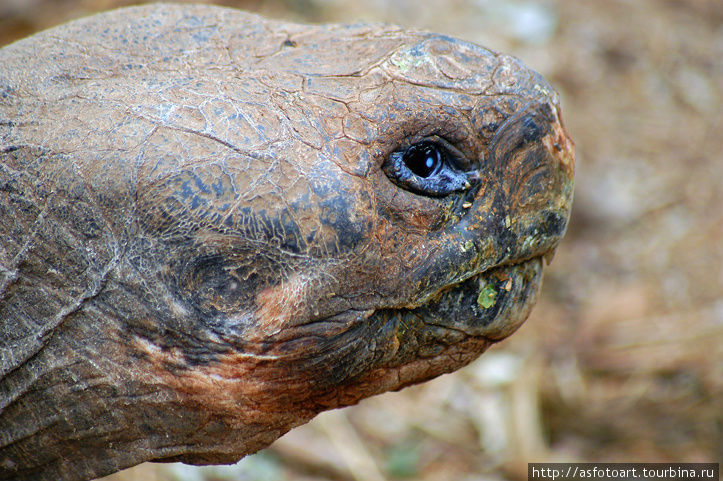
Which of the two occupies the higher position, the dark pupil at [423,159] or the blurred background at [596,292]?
the blurred background at [596,292]

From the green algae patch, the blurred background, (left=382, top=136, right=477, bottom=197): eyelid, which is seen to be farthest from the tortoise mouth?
the blurred background

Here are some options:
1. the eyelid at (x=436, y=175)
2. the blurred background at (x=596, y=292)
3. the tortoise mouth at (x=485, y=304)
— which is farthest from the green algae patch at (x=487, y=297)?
the blurred background at (x=596, y=292)

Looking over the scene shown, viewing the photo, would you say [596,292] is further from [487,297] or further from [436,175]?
[436,175]

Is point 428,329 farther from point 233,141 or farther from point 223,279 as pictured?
point 233,141

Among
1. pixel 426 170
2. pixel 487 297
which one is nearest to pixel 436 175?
pixel 426 170

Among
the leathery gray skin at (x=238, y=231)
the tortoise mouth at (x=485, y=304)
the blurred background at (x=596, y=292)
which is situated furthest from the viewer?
the blurred background at (x=596, y=292)

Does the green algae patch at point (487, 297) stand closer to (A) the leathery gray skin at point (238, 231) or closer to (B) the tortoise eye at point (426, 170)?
(A) the leathery gray skin at point (238, 231)

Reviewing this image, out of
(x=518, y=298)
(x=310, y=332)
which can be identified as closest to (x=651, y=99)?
(x=518, y=298)

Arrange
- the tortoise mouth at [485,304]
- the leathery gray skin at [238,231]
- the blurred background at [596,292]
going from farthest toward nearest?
the blurred background at [596,292] < the tortoise mouth at [485,304] < the leathery gray skin at [238,231]
